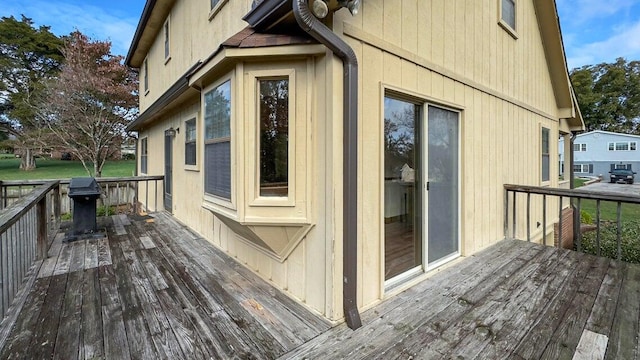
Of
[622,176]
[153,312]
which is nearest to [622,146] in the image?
[622,176]

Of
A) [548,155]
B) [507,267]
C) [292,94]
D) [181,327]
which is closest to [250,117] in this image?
[292,94]

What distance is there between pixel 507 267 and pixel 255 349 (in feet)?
10.5

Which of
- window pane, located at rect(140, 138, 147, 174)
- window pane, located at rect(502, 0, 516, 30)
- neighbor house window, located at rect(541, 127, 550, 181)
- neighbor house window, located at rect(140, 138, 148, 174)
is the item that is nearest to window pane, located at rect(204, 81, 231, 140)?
window pane, located at rect(502, 0, 516, 30)

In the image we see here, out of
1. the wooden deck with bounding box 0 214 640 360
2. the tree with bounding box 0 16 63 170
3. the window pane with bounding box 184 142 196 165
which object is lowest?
the wooden deck with bounding box 0 214 640 360

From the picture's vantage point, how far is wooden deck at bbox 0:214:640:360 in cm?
198

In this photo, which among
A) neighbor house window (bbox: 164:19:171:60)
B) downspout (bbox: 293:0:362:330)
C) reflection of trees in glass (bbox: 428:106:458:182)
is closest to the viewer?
downspout (bbox: 293:0:362:330)

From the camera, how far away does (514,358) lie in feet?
6.33

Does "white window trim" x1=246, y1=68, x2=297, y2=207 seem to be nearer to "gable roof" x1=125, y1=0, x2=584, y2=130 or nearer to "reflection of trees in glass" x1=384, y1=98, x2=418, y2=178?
"reflection of trees in glass" x1=384, y1=98, x2=418, y2=178

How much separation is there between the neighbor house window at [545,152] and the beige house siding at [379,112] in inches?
10.0

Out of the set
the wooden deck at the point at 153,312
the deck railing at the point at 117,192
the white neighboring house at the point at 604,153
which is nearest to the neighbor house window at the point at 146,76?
the deck railing at the point at 117,192

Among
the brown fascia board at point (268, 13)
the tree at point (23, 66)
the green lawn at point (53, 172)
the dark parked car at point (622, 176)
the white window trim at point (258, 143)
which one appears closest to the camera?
the brown fascia board at point (268, 13)

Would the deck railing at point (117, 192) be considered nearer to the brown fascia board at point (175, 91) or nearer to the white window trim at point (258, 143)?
the brown fascia board at point (175, 91)

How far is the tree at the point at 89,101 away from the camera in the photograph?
11828 millimetres

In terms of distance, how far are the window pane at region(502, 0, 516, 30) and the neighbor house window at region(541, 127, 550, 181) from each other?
8.40ft
